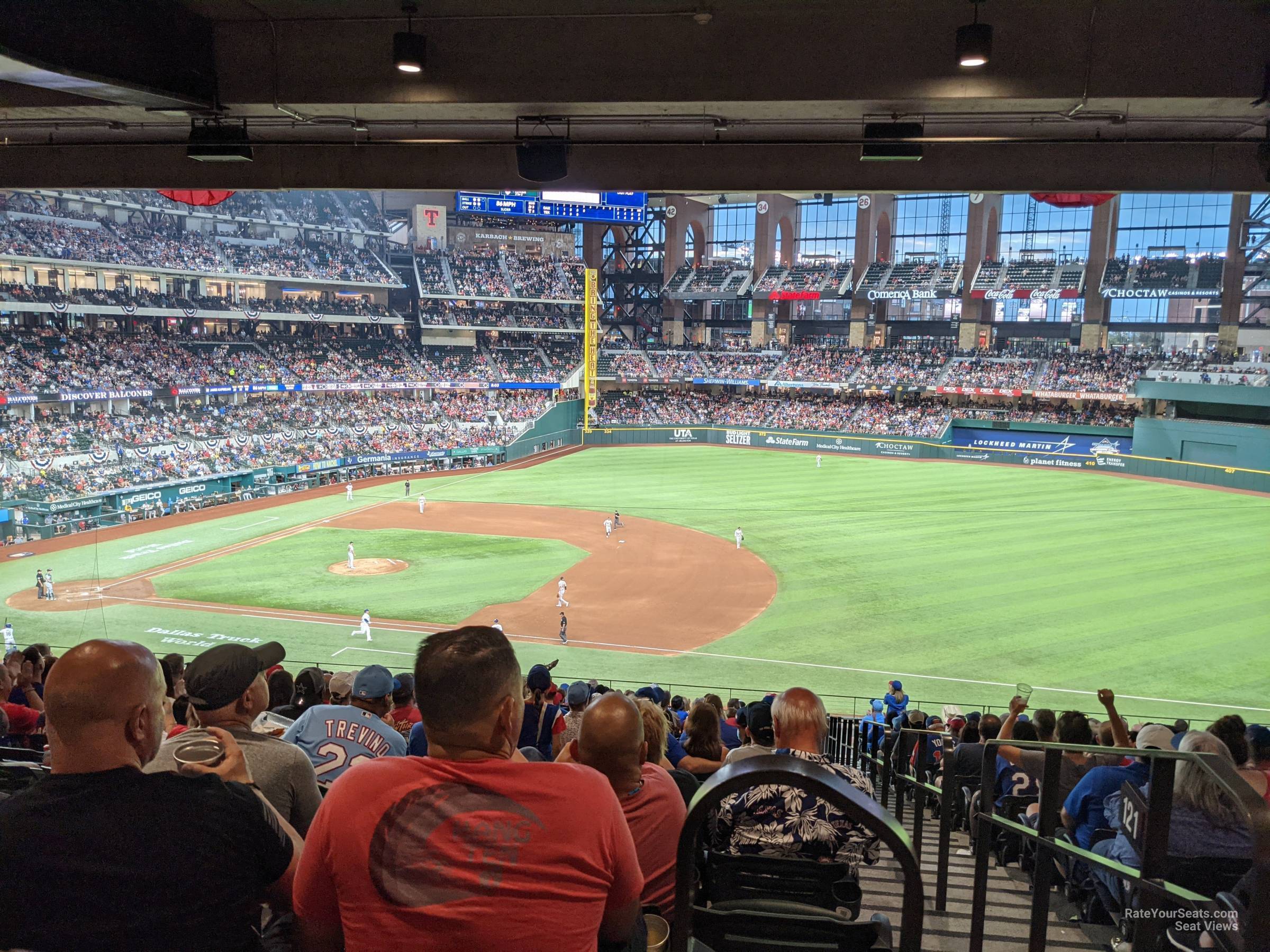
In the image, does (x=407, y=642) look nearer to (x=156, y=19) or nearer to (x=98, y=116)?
(x=98, y=116)

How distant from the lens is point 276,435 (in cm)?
4684

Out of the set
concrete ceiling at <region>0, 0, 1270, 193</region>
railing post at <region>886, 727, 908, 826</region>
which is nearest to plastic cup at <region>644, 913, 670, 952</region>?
railing post at <region>886, 727, 908, 826</region>

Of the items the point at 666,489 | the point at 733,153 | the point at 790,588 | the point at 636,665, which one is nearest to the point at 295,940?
the point at 733,153

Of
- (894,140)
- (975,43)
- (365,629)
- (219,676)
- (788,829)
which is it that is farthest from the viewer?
(365,629)

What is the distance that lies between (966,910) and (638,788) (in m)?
3.06

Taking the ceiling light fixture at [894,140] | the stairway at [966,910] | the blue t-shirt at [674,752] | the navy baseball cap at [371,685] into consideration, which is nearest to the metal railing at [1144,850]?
the stairway at [966,910]

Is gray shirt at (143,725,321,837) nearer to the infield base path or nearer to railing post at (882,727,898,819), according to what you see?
railing post at (882,727,898,819)

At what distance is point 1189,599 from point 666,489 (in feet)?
81.4

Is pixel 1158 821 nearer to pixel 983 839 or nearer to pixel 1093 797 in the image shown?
pixel 983 839

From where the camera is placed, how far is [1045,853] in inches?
133

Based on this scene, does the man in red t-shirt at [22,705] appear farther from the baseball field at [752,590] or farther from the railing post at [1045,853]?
the railing post at [1045,853]

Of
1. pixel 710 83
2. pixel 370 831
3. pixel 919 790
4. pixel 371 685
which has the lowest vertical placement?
pixel 919 790

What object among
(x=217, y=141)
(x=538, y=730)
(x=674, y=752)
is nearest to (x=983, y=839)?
(x=674, y=752)

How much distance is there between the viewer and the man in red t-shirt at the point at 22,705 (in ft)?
24.1
